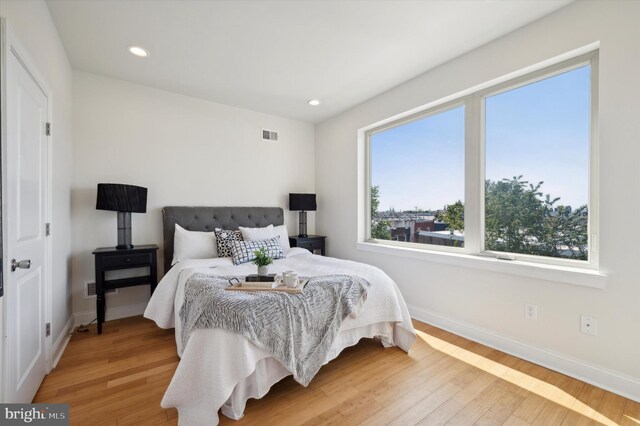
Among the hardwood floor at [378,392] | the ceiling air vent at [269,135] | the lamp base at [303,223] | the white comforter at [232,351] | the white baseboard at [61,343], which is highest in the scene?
the ceiling air vent at [269,135]

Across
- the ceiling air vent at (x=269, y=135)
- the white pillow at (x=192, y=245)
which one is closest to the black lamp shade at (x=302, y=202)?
the ceiling air vent at (x=269, y=135)

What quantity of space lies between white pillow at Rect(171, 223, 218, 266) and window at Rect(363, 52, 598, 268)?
89.6 inches

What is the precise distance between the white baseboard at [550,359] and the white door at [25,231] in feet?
10.7

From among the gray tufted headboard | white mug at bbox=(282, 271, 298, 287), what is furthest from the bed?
white mug at bbox=(282, 271, 298, 287)

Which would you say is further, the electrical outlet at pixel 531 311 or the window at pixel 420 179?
the window at pixel 420 179

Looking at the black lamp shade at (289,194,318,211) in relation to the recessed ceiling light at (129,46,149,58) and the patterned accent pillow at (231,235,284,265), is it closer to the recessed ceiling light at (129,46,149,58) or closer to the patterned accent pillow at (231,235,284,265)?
the patterned accent pillow at (231,235,284,265)

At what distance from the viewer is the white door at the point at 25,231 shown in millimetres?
1480

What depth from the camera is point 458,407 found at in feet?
5.81

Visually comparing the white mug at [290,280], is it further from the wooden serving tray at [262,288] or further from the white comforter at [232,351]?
the white comforter at [232,351]

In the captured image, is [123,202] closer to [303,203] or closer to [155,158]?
[155,158]

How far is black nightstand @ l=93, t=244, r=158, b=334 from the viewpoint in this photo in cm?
281

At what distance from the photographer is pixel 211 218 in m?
3.74

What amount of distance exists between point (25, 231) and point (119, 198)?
1243mm


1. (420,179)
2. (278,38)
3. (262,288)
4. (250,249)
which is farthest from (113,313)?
(420,179)
